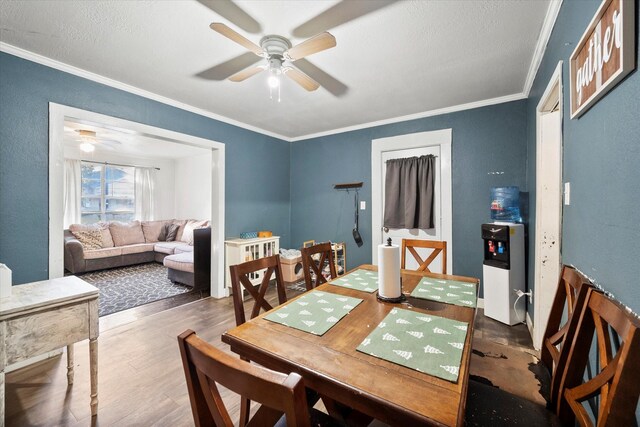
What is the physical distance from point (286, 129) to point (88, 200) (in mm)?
5133

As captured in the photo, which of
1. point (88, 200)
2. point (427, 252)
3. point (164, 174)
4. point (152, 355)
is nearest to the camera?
point (152, 355)

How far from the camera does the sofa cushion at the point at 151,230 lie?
593 cm

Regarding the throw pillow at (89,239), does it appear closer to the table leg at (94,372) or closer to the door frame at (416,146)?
the table leg at (94,372)

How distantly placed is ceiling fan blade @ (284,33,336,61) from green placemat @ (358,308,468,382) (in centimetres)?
154

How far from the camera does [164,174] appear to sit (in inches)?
276

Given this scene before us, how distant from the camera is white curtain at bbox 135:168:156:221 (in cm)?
658

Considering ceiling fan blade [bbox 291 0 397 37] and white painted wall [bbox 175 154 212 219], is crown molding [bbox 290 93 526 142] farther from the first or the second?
white painted wall [bbox 175 154 212 219]

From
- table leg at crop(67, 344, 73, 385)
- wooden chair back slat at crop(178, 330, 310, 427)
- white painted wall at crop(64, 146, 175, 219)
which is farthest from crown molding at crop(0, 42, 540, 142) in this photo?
white painted wall at crop(64, 146, 175, 219)

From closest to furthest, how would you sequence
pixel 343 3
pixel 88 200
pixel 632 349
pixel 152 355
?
pixel 632 349 < pixel 343 3 < pixel 152 355 < pixel 88 200

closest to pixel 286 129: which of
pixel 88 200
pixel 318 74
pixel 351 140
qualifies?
pixel 351 140

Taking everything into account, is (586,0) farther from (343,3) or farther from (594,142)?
(343,3)

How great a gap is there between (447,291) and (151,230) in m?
6.40

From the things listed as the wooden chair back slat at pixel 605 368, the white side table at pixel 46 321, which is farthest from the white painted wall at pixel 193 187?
the wooden chair back slat at pixel 605 368

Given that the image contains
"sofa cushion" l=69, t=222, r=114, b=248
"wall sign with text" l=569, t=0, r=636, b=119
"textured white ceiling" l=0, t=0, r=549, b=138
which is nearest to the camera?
"wall sign with text" l=569, t=0, r=636, b=119
